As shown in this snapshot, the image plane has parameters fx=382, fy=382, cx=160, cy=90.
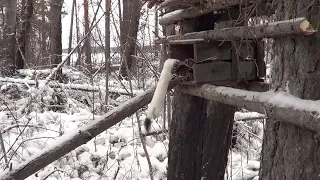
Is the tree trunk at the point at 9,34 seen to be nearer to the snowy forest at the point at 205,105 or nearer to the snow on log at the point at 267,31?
the snowy forest at the point at 205,105

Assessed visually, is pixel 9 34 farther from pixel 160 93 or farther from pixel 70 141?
pixel 160 93

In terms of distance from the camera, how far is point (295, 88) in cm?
205

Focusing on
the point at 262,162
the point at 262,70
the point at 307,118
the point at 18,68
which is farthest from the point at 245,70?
the point at 18,68

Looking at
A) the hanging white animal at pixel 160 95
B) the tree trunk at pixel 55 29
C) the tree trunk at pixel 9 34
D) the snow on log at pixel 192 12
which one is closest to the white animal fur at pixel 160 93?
the hanging white animal at pixel 160 95

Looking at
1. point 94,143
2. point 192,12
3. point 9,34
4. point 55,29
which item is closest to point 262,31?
point 192,12

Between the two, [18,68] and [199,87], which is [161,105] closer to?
[199,87]

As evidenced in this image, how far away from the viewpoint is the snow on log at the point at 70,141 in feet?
8.93

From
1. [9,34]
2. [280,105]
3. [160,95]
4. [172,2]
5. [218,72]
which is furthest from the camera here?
[9,34]

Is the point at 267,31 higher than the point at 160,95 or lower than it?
higher

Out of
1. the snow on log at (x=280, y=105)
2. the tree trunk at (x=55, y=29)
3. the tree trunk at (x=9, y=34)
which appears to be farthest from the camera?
the tree trunk at (x=9, y=34)

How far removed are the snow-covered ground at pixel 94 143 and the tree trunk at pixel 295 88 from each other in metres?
2.34

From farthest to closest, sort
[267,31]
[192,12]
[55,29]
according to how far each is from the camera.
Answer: [55,29] < [192,12] < [267,31]

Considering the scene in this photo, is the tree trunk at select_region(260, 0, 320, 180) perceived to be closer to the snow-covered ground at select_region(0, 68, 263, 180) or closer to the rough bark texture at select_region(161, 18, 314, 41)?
the rough bark texture at select_region(161, 18, 314, 41)

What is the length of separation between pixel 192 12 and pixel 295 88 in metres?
1.53
